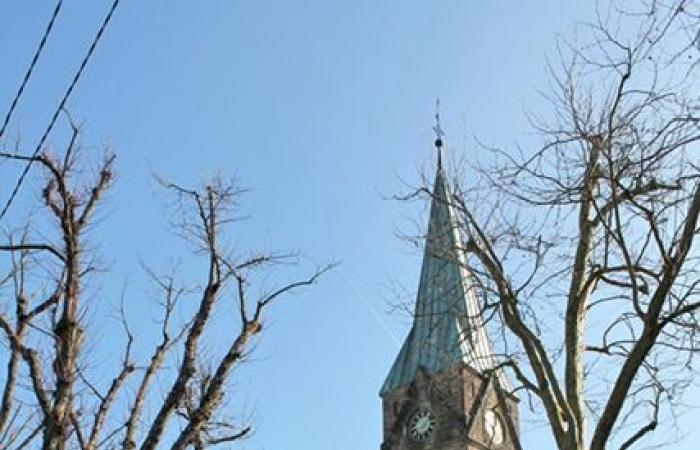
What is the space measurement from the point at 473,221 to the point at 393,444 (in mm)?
32464

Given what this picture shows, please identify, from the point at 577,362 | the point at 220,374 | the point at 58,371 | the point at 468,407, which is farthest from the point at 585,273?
the point at 468,407

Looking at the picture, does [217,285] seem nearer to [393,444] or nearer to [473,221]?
[473,221]

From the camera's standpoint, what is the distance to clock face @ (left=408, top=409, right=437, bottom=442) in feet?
134

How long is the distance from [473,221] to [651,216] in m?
2.04

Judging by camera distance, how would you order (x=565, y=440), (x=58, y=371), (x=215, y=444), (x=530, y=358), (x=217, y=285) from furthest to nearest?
1. (x=215, y=444)
2. (x=217, y=285)
3. (x=58, y=371)
4. (x=530, y=358)
5. (x=565, y=440)

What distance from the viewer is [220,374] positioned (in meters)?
9.88

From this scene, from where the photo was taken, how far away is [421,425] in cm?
4125

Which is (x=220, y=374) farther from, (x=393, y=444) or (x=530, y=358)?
(x=393, y=444)

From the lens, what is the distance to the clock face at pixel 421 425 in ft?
134

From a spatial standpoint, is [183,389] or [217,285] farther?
[217,285]

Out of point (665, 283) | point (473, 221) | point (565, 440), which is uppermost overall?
point (473, 221)

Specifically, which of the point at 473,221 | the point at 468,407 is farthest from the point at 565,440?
the point at 468,407

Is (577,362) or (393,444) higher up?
(393,444)

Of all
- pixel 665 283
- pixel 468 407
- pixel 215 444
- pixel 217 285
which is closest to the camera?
pixel 665 283
